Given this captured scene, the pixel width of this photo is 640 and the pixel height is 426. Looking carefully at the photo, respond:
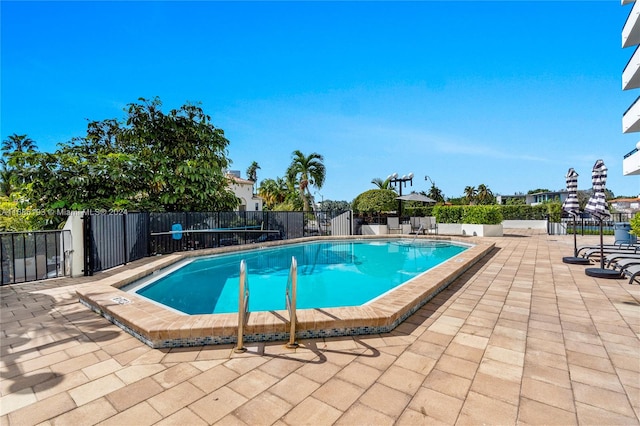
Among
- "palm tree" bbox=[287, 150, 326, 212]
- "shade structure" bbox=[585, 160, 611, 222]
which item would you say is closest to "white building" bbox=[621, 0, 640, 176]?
"shade structure" bbox=[585, 160, 611, 222]

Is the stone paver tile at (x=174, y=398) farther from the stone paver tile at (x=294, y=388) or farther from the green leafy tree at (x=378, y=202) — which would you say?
the green leafy tree at (x=378, y=202)

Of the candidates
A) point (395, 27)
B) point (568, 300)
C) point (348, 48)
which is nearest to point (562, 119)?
point (395, 27)

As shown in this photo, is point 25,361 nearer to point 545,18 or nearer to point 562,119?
point 545,18

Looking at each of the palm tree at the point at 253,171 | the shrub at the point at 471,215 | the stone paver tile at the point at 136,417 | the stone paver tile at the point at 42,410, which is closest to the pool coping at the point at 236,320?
the stone paver tile at the point at 42,410

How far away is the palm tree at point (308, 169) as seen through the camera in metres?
21.5

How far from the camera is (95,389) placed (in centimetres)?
217

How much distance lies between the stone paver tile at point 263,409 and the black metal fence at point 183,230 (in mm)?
6194

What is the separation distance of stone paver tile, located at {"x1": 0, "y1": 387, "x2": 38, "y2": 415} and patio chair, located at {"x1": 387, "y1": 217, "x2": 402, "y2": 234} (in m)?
14.9

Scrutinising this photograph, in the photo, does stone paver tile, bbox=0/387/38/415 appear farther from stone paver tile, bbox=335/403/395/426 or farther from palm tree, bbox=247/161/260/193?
palm tree, bbox=247/161/260/193

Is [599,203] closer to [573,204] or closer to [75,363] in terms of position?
[573,204]

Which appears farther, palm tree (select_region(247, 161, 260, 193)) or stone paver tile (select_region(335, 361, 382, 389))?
palm tree (select_region(247, 161, 260, 193))

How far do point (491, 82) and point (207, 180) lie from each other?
12536 millimetres

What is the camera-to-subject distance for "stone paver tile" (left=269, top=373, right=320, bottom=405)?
2.06m

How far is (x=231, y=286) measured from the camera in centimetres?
661
